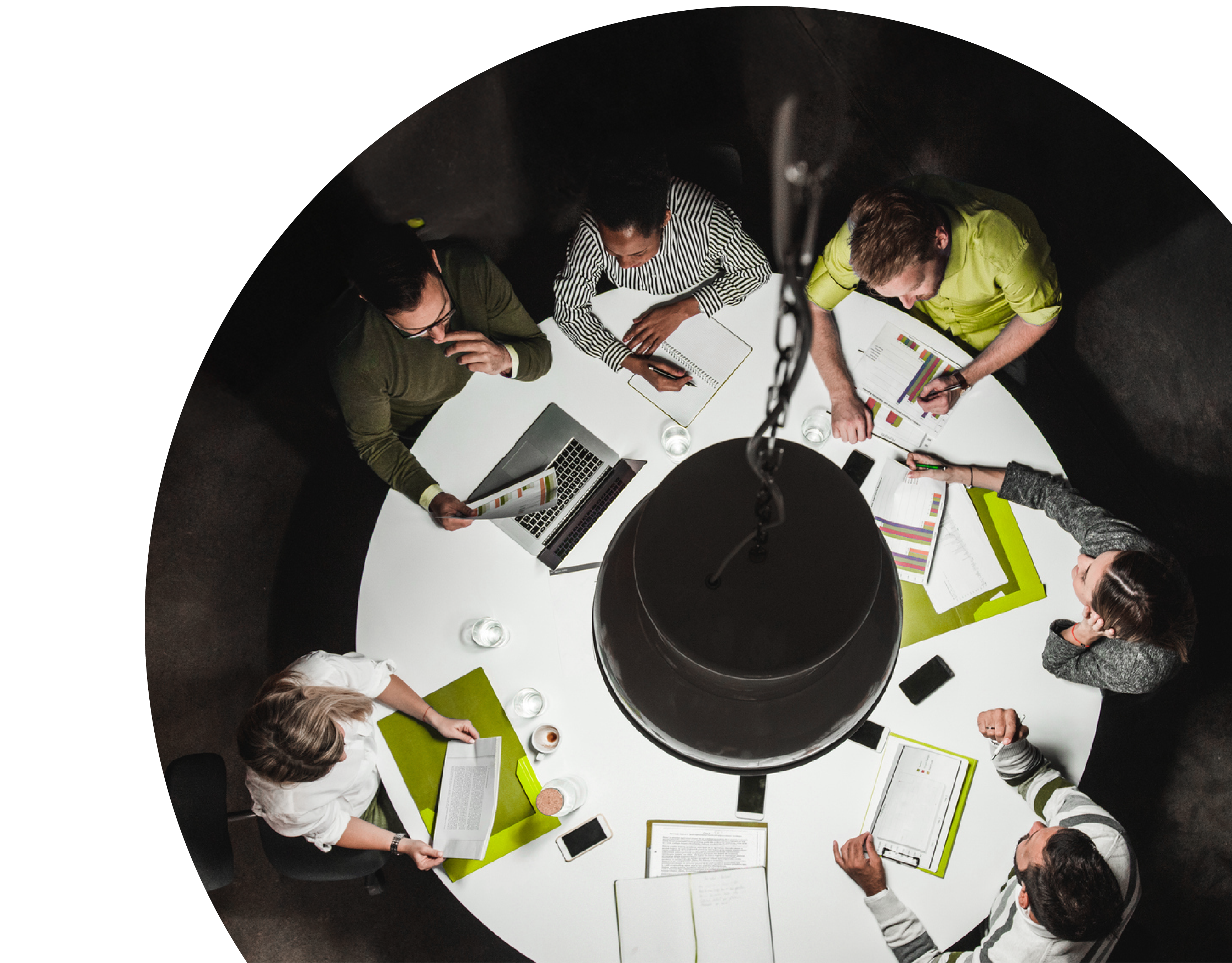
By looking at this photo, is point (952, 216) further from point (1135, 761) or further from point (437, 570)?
point (437, 570)

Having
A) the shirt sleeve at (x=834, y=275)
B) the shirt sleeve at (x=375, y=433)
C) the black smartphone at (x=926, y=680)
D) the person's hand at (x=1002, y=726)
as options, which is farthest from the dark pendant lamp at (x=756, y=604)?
the shirt sleeve at (x=834, y=275)

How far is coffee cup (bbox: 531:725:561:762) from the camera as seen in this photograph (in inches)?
104

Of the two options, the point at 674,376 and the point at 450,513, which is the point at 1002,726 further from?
the point at 450,513

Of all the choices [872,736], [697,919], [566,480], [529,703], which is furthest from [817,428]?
[697,919]

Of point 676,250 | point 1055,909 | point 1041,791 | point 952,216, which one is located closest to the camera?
point 1055,909

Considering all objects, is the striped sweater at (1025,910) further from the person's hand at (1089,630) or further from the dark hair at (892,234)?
the dark hair at (892,234)

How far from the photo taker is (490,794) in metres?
2.64

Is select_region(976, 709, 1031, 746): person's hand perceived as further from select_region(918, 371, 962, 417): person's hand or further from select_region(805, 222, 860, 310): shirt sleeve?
select_region(805, 222, 860, 310): shirt sleeve

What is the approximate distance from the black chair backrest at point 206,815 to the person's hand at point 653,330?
197cm

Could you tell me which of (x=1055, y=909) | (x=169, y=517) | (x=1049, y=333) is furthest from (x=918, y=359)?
(x=169, y=517)

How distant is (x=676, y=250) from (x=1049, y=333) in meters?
1.32

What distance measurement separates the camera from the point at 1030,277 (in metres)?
2.76

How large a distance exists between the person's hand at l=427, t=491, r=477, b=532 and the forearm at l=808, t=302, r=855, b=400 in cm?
134

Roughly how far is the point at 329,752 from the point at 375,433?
3.47 feet
